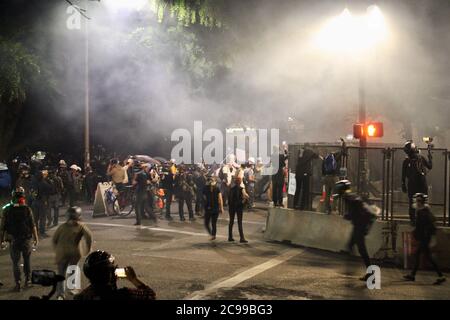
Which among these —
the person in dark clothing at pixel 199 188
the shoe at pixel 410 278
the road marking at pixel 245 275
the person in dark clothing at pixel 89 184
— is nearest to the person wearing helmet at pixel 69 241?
the road marking at pixel 245 275

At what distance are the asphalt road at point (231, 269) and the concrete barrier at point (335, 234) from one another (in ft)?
0.97

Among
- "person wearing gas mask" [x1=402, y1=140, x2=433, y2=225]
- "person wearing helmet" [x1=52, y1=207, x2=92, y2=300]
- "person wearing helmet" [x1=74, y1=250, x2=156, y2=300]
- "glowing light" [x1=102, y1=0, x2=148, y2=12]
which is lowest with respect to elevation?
"person wearing helmet" [x1=52, y1=207, x2=92, y2=300]

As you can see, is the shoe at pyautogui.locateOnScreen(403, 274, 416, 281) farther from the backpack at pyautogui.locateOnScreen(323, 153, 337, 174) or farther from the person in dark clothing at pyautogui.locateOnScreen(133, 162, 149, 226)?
the person in dark clothing at pyautogui.locateOnScreen(133, 162, 149, 226)

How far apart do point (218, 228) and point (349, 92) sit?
551 inches

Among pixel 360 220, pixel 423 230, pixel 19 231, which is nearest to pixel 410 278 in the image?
pixel 423 230

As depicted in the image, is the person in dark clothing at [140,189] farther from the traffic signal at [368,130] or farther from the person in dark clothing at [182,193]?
the traffic signal at [368,130]

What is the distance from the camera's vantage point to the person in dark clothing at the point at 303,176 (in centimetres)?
1261

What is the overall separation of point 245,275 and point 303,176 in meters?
4.36

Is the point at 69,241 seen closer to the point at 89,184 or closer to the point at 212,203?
the point at 212,203

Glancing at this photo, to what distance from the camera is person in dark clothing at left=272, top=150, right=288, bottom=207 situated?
1446 cm

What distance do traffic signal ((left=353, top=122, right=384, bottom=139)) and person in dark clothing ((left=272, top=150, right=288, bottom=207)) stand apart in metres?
2.63

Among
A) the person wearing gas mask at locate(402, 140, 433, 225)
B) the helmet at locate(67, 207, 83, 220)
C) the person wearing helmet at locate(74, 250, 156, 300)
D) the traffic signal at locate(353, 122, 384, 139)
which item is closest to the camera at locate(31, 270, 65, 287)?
the person wearing helmet at locate(74, 250, 156, 300)
